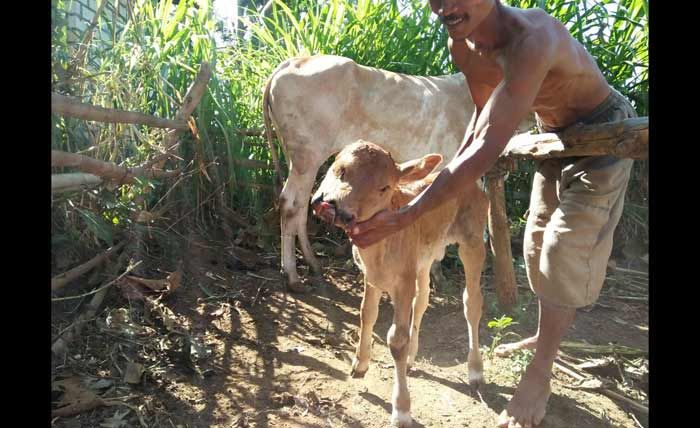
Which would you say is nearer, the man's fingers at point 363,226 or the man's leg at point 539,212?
the man's fingers at point 363,226

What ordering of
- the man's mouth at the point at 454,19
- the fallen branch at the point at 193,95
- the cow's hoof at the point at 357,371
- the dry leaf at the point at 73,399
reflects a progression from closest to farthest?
the man's mouth at the point at 454,19, the dry leaf at the point at 73,399, the cow's hoof at the point at 357,371, the fallen branch at the point at 193,95

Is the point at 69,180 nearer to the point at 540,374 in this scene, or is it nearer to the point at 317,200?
the point at 317,200

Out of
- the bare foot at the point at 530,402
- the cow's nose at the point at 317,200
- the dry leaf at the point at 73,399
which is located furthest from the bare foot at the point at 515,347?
the dry leaf at the point at 73,399

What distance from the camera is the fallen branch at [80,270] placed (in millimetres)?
3592

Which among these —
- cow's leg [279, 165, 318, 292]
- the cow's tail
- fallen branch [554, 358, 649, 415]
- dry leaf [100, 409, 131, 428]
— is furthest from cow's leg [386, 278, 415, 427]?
the cow's tail

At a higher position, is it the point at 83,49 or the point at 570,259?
the point at 83,49

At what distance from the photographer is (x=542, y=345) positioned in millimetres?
3127

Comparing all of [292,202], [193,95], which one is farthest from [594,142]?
[292,202]

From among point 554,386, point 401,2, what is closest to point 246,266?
point 554,386

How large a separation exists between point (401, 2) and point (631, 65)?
256 centimetres

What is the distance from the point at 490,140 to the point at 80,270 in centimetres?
282

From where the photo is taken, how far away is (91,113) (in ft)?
8.79

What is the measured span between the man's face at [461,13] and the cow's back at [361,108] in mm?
3058

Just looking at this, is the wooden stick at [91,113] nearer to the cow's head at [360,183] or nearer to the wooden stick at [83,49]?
the wooden stick at [83,49]
